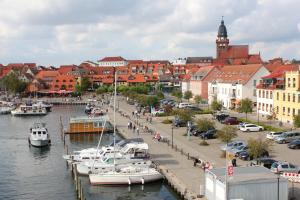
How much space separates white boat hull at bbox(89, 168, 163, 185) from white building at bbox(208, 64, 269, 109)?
1767 inches

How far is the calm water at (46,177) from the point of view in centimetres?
3584

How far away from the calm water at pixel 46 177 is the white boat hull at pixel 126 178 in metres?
0.44

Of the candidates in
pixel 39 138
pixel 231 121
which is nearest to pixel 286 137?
pixel 231 121

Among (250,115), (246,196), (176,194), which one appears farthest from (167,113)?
(246,196)

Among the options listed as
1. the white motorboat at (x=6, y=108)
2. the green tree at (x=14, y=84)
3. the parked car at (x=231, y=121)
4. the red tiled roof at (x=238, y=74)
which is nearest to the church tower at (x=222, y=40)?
the red tiled roof at (x=238, y=74)

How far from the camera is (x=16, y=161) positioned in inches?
1919

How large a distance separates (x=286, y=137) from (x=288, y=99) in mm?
16102

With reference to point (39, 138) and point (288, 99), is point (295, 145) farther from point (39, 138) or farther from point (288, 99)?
point (39, 138)

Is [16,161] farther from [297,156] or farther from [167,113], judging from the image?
[167,113]

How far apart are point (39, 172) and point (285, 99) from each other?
36561mm

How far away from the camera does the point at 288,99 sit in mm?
65375

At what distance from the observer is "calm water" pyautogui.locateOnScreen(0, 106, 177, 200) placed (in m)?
35.8

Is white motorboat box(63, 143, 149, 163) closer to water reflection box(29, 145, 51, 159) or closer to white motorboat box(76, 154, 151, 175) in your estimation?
white motorboat box(76, 154, 151, 175)

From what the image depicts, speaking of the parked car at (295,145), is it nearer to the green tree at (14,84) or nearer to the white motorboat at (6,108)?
the white motorboat at (6,108)
